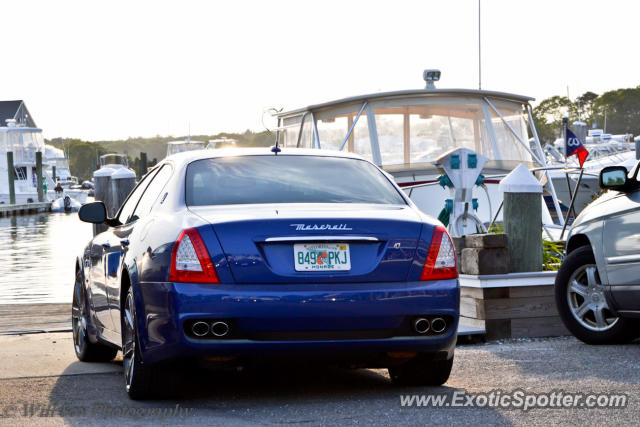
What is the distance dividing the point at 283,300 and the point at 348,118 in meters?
10.8

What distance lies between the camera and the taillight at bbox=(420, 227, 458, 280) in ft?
19.1

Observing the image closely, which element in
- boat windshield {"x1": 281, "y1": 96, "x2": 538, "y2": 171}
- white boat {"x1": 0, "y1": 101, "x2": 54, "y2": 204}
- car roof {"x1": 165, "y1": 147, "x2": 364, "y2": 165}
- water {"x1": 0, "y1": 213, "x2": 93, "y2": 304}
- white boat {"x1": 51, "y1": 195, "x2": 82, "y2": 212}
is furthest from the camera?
white boat {"x1": 0, "y1": 101, "x2": 54, "y2": 204}

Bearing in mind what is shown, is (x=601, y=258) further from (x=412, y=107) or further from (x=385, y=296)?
(x=412, y=107)

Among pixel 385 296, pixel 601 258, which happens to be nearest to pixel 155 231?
pixel 385 296

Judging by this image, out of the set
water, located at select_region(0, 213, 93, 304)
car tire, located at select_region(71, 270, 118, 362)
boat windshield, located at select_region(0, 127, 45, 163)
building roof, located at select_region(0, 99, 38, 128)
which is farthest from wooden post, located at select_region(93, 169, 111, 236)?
building roof, located at select_region(0, 99, 38, 128)

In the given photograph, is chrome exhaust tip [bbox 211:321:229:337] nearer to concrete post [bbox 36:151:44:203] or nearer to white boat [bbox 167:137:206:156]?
white boat [bbox 167:137:206:156]

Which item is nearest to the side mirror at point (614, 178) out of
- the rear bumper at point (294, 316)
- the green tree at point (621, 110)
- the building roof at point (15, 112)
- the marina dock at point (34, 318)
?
the rear bumper at point (294, 316)

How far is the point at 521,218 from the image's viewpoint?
9.73 meters

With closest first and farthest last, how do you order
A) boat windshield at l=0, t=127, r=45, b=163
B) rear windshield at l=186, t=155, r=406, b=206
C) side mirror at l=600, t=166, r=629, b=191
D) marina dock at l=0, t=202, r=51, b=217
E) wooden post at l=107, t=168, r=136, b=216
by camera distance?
1. rear windshield at l=186, t=155, r=406, b=206
2. side mirror at l=600, t=166, r=629, b=191
3. wooden post at l=107, t=168, r=136, b=216
4. marina dock at l=0, t=202, r=51, b=217
5. boat windshield at l=0, t=127, r=45, b=163

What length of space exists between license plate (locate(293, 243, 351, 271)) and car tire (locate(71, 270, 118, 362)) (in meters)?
2.91

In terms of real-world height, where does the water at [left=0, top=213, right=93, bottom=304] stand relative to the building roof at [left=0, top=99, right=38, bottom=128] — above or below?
below

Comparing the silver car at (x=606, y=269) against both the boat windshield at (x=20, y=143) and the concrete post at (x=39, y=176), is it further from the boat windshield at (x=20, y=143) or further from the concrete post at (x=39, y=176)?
the boat windshield at (x=20, y=143)

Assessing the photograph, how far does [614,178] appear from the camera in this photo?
26.5 feet

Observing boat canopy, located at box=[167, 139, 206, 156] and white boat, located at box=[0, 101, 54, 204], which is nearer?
boat canopy, located at box=[167, 139, 206, 156]
